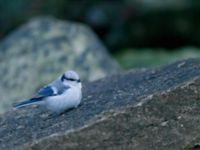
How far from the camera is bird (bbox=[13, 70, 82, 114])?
17.3 ft

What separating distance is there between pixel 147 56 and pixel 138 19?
1.69 m

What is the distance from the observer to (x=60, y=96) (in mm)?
5297

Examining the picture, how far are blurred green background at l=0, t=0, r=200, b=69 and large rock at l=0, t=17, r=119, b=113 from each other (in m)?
3.67

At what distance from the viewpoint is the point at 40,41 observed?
28.3 ft

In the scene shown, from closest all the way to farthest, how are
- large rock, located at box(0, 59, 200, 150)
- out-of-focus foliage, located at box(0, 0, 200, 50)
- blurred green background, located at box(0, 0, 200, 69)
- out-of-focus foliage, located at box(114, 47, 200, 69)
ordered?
large rock, located at box(0, 59, 200, 150) → out-of-focus foliage, located at box(114, 47, 200, 69) → blurred green background, located at box(0, 0, 200, 69) → out-of-focus foliage, located at box(0, 0, 200, 50)

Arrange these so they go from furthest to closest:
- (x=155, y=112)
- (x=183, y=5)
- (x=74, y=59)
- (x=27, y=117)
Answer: (x=183, y=5)
(x=74, y=59)
(x=27, y=117)
(x=155, y=112)

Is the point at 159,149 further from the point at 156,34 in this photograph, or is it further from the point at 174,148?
the point at 156,34

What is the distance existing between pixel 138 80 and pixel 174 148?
1299mm

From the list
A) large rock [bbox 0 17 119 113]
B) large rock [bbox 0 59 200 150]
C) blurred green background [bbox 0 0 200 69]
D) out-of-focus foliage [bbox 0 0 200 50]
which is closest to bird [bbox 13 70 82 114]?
large rock [bbox 0 59 200 150]

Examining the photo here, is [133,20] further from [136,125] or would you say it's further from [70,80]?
[136,125]

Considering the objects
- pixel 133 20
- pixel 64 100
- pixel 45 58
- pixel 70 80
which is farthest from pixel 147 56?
pixel 64 100

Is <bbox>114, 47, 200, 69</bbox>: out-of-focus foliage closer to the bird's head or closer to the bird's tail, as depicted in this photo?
the bird's head

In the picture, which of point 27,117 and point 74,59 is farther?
point 74,59

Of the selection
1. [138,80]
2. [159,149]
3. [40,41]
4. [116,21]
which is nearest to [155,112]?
[159,149]
